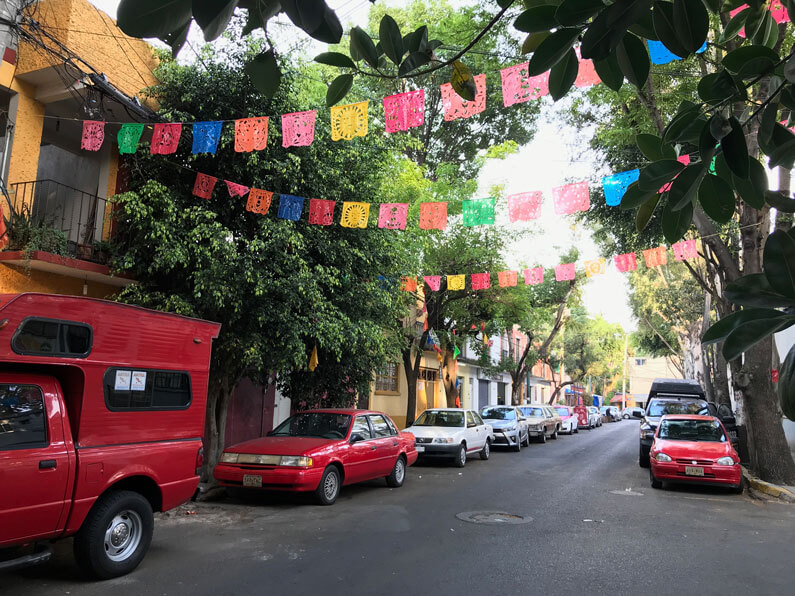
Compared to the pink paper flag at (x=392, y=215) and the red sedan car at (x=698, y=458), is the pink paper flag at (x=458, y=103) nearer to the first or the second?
the pink paper flag at (x=392, y=215)

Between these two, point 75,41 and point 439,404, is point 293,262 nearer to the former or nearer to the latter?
point 75,41

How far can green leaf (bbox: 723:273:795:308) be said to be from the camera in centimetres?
122

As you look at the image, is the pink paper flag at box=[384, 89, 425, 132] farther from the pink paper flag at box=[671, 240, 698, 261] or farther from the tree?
the pink paper flag at box=[671, 240, 698, 261]

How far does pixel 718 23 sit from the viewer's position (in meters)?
10.3

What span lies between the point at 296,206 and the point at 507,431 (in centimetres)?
1220

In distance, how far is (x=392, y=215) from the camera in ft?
36.8

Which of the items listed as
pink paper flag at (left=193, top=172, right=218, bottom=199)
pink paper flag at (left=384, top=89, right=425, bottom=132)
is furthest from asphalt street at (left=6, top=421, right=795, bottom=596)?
pink paper flag at (left=384, top=89, right=425, bottom=132)

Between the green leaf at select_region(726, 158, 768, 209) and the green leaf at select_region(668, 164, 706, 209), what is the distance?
0.13 meters

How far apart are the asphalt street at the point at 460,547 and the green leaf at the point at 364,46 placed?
4.79m

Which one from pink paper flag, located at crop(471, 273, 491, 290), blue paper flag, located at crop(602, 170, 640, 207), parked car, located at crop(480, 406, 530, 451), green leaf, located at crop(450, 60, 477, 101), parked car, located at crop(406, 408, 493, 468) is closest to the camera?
green leaf, located at crop(450, 60, 477, 101)

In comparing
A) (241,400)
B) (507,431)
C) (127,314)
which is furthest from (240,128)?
(507,431)

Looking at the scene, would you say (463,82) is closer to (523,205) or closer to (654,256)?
(523,205)

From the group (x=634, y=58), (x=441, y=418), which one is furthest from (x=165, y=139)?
(x=441, y=418)

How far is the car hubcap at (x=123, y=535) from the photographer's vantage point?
5.64 m
